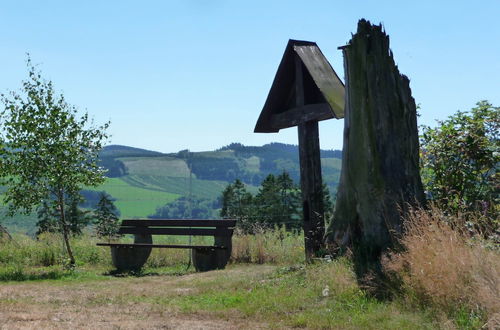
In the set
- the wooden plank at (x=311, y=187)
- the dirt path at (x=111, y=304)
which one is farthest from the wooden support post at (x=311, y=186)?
the dirt path at (x=111, y=304)

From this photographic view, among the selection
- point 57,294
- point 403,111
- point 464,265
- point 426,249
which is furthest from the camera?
point 57,294

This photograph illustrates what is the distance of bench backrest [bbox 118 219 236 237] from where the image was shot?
14.4 metres

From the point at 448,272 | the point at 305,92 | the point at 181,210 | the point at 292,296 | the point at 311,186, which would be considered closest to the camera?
the point at 448,272

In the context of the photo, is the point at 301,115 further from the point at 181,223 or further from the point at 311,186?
the point at 181,223

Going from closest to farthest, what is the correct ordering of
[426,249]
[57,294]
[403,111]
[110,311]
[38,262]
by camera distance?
[426,249] → [110,311] → [403,111] → [57,294] → [38,262]

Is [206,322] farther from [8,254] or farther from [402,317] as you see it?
[8,254]

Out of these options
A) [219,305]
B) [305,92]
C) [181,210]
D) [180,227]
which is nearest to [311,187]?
[305,92]

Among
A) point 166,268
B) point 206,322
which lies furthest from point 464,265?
point 166,268

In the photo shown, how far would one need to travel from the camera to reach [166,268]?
1505cm

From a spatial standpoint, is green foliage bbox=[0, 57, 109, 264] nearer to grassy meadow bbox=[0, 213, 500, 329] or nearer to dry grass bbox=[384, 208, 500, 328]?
grassy meadow bbox=[0, 213, 500, 329]

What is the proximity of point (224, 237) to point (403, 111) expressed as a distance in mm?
6245

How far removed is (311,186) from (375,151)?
2325 millimetres

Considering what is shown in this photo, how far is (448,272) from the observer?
641cm

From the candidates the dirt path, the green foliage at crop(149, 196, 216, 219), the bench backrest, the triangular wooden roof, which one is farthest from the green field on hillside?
the dirt path
